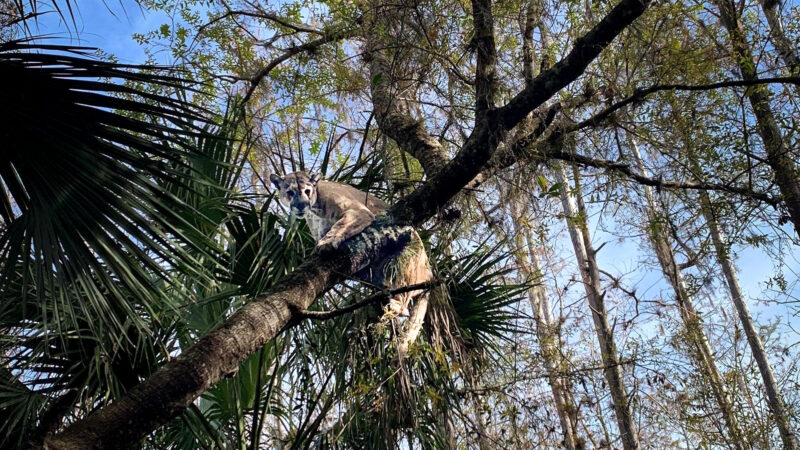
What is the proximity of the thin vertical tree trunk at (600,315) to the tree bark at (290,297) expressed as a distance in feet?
3.74

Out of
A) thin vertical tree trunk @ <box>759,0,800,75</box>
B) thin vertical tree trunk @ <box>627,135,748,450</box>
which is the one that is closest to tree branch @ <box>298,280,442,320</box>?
thin vertical tree trunk @ <box>627,135,748,450</box>

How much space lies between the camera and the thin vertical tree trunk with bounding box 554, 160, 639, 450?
5.77 metres

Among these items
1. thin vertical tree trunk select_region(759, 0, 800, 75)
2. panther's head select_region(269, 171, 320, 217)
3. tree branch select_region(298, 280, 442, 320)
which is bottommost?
tree branch select_region(298, 280, 442, 320)

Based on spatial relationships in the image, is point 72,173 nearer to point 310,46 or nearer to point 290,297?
point 290,297

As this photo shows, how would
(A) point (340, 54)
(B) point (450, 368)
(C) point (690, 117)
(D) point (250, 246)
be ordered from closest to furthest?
1. (B) point (450, 368)
2. (D) point (250, 246)
3. (C) point (690, 117)
4. (A) point (340, 54)

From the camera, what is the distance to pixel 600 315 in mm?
8008

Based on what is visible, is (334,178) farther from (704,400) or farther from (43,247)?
(704,400)

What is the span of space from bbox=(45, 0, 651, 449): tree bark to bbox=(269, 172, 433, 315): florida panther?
0.34 ft

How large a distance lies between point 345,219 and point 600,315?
5002 millimetres

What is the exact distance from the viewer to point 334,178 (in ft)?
17.6

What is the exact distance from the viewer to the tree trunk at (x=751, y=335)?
520 centimetres

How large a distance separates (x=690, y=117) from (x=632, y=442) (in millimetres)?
3673

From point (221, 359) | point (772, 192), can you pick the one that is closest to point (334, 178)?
point (221, 359)

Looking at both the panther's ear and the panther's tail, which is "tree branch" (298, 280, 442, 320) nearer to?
the panther's tail
